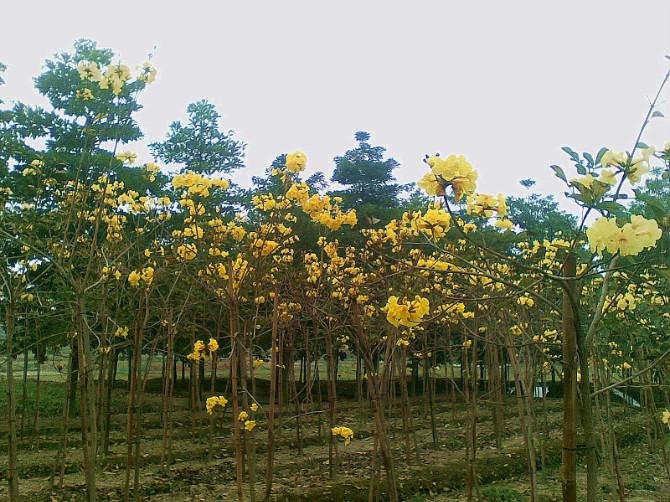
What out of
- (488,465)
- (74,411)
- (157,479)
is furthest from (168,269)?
(74,411)

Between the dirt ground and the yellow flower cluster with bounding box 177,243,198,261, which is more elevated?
the yellow flower cluster with bounding box 177,243,198,261

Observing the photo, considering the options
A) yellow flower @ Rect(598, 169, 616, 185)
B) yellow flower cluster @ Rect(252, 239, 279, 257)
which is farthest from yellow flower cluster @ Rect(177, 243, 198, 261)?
yellow flower @ Rect(598, 169, 616, 185)

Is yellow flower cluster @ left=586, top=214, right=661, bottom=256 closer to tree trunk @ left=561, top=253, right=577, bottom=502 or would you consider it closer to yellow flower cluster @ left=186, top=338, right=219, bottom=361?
tree trunk @ left=561, top=253, right=577, bottom=502

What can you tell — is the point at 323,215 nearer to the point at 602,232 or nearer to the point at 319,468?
A: the point at 602,232

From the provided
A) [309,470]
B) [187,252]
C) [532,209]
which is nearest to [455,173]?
[187,252]

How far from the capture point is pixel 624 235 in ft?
4.91

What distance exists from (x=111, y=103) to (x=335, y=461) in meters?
5.17

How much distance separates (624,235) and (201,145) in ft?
71.1

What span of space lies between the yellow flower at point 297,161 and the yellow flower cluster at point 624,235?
98.0 inches

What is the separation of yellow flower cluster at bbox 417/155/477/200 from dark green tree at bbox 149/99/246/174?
2067 cm

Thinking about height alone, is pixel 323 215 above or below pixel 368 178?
below

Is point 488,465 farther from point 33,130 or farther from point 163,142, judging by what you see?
point 163,142

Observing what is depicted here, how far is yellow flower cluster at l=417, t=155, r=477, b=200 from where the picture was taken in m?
1.70

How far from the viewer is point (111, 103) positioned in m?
3.59
